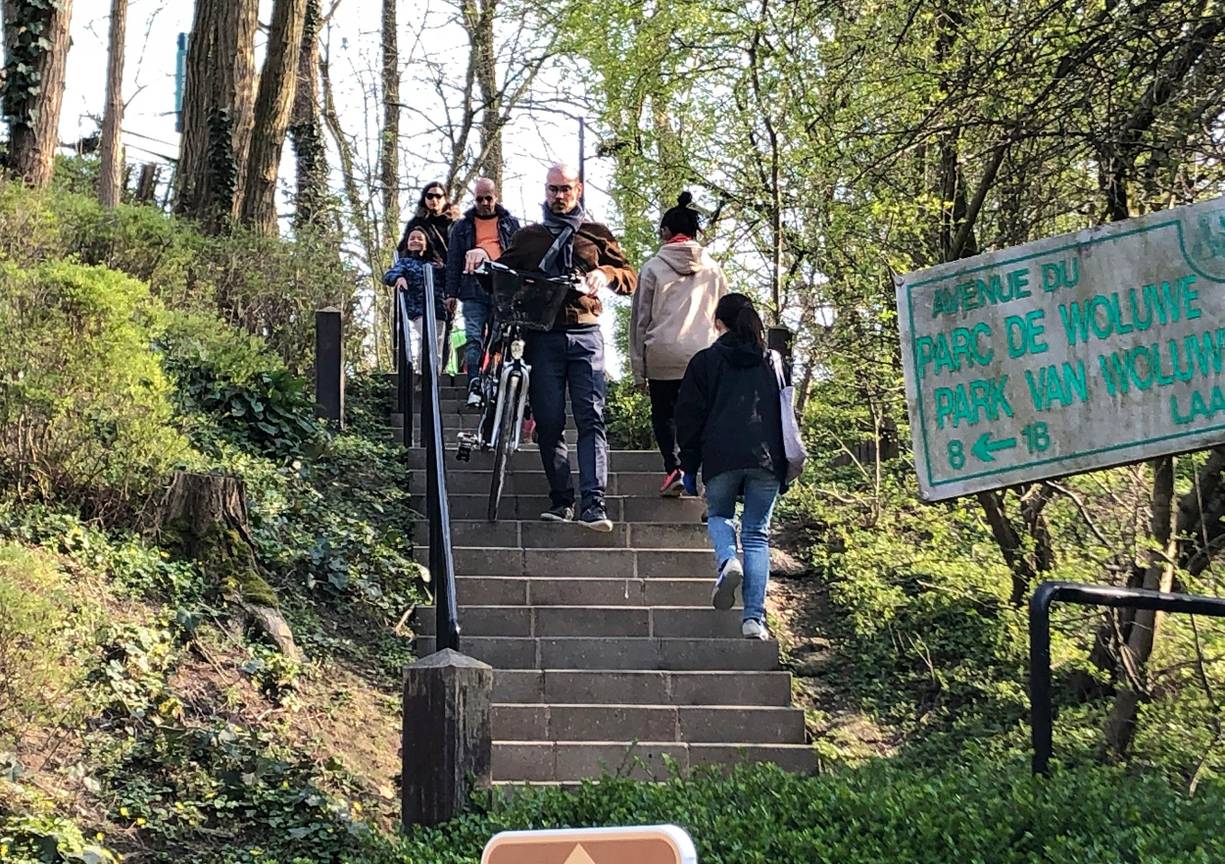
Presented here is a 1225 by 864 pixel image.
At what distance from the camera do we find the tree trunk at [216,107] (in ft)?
48.0

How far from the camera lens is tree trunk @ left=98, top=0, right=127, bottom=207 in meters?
24.0

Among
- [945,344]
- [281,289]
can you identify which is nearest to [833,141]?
[945,344]

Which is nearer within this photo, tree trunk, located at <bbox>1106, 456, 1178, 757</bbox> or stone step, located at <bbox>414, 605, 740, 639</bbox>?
tree trunk, located at <bbox>1106, 456, 1178, 757</bbox>

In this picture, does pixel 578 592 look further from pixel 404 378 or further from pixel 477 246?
pixel 404 378

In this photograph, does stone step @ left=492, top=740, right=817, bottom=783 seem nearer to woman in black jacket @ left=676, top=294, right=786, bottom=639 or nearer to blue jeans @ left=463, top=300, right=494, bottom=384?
woman in black jacket @ left=676, top=294, right=786, bottom=639

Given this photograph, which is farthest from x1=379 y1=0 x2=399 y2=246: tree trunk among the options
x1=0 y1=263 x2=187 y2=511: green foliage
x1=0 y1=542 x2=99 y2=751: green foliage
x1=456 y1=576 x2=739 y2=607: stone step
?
x1=0 y1=542 x2=99 y2=751: green foliage

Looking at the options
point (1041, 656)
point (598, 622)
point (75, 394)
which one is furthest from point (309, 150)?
point (1041, 656)

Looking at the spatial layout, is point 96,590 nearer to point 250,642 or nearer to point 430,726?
point 250,642

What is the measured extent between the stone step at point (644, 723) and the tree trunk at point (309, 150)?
11.3 metres

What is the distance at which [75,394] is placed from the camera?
729 centimetres

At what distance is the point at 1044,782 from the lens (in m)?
4.31

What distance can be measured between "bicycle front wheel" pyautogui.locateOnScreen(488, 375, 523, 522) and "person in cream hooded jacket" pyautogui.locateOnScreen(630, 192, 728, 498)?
0.74 metres

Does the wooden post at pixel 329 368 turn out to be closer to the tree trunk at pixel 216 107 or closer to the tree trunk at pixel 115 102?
the tree trunk at pixel 216 107

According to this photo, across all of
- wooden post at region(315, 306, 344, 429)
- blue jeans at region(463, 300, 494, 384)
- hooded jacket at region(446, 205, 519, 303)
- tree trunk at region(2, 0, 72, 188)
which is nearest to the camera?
hooded jacket at region(446, 205, 519, 303)
